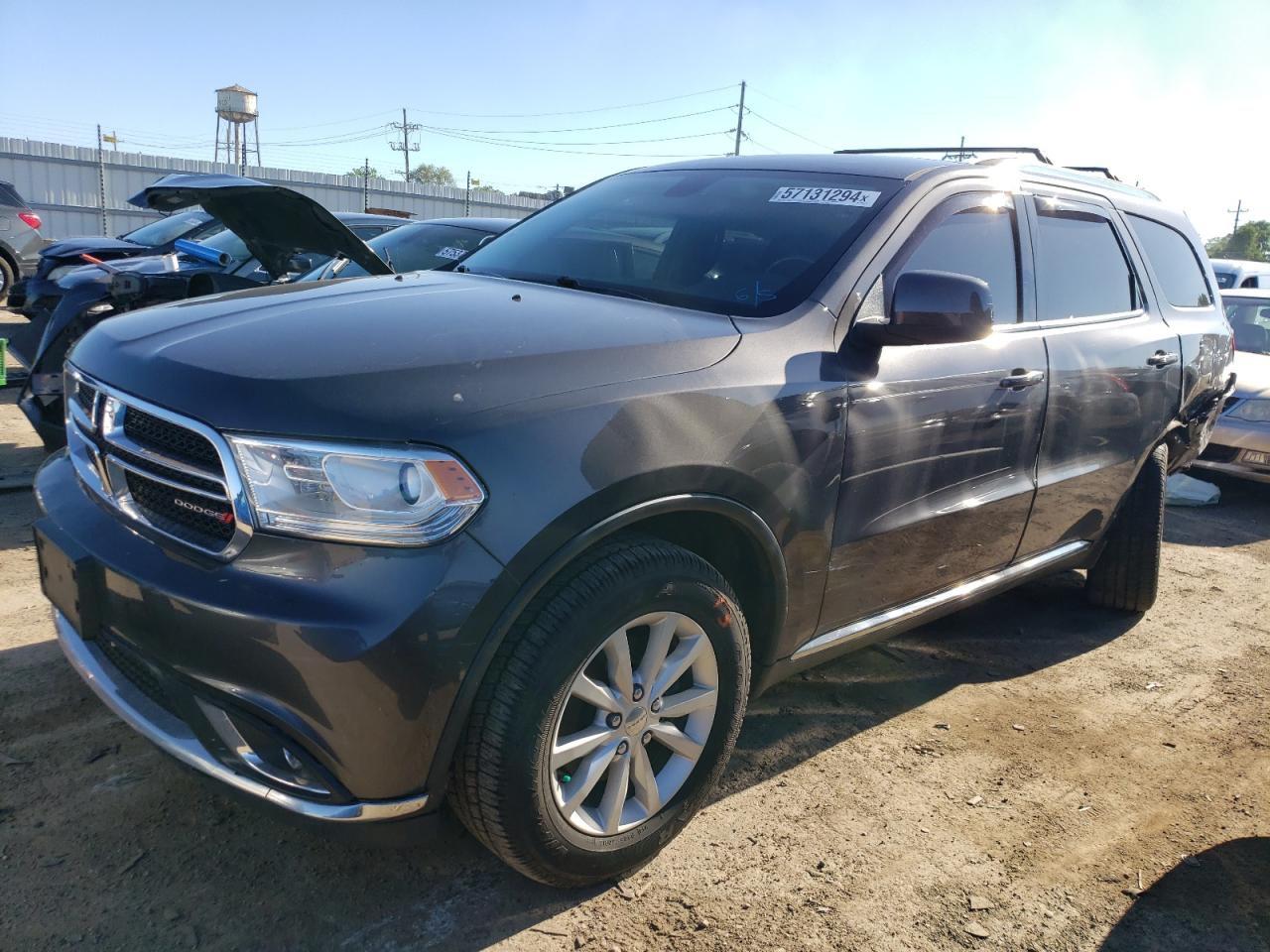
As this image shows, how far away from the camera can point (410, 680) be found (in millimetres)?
1851

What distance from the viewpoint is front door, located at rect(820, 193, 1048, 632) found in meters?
2.72

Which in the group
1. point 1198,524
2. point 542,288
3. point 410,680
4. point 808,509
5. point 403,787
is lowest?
point 1198,524

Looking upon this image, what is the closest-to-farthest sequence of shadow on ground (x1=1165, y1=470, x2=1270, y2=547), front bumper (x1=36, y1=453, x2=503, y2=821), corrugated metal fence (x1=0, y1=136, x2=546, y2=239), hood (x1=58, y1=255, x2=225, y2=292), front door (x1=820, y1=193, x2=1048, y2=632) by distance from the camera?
front bumper (x1=36, y1=453, x2=503, y2=821) < front door (x1=820, y1=193, x2=1048, y2=632) < hood (x1=58, y1=255, x2=225, y2=292) < shadow on ground (x1=1165, y1=470, x2=1270, y2=547) < corrugated metal fence (x1=0, y1=136, x2=546, y2=239)

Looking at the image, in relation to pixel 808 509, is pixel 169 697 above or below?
below

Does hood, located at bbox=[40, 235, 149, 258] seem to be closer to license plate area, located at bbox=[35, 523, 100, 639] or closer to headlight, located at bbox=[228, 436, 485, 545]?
license plate area, located at bbox=[35, 523, 100, 639]

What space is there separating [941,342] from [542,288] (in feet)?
3.85

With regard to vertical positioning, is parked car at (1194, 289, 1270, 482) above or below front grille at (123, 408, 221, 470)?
below

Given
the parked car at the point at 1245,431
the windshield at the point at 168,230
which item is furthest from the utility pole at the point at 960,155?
the windshield at the point at 168,230

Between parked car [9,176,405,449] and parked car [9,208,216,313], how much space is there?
207 mm

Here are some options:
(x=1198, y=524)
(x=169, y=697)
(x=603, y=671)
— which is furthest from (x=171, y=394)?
(x=1198, y=524)

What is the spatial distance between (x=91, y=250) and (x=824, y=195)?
7.23 metres

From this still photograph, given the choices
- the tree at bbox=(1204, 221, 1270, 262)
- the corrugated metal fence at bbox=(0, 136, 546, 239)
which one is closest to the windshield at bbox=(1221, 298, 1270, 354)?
the corrugated metal fence at bbox=(0, 136, 546, 239)

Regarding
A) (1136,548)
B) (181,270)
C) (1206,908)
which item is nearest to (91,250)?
(181,270)

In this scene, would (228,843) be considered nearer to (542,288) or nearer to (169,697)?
(169,697)
